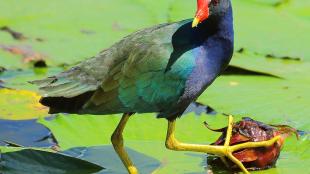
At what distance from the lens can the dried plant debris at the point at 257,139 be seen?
2.79m

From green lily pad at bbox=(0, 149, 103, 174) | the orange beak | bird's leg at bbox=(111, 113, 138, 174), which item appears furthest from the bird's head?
green lily pad at bbox=(0, 149, 103, 174)

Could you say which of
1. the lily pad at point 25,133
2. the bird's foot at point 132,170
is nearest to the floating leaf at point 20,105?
the lily pad at point 25,133

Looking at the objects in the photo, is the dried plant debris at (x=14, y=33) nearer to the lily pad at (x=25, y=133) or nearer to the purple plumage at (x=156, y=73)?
the lily pad at (x=25, y=133)

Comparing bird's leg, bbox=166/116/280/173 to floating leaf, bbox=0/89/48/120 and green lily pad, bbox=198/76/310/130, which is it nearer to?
green lily pad, bbox=198/76/310/130

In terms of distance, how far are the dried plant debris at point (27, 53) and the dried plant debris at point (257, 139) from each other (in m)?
1.33

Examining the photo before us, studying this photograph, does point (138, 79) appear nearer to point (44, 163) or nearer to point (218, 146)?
point (218, 146)

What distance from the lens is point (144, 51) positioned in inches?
111

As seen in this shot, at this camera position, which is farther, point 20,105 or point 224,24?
point 20,105

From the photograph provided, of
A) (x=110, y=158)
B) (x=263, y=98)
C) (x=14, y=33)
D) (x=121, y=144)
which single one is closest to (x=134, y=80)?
(x=121, y=144)

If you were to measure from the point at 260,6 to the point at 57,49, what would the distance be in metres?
1.16

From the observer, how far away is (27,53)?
391 cm

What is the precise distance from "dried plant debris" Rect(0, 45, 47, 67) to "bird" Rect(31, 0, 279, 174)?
0.99m

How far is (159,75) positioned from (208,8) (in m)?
0.30

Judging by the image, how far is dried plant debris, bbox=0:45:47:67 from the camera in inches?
153
